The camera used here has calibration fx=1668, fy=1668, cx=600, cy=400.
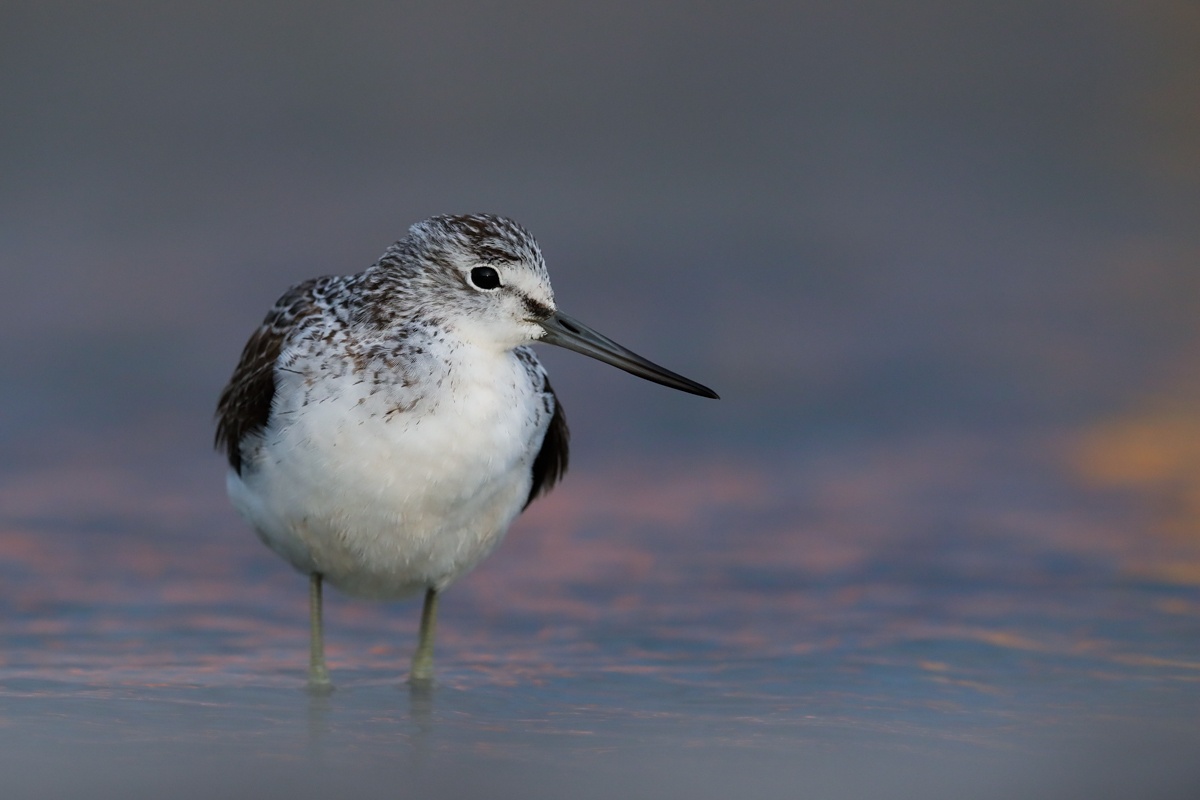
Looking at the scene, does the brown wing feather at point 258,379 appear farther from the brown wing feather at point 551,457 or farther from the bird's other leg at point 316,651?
the brown wing feather at point 551,457

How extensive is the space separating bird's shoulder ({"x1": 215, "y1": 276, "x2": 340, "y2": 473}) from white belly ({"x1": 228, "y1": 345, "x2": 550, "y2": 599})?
0.70 ft

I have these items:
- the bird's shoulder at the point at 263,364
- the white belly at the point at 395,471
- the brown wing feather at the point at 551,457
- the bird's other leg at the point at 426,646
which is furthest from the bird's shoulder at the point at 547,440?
the bird's shoulder at the point at 263,364

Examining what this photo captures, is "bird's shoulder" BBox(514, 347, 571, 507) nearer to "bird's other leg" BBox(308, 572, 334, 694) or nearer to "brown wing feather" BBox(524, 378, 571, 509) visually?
"brown wing feather" BBox(524, 378, 571, 509)

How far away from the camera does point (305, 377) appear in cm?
844

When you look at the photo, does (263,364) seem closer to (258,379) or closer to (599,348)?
(258,379)

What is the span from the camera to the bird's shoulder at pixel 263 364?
8.76 m

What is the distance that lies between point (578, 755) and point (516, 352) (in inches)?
89.3

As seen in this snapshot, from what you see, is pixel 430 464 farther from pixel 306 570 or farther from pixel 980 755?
pixel 980 755

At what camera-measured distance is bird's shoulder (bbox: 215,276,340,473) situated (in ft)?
28.7

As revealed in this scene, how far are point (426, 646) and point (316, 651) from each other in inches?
24.3

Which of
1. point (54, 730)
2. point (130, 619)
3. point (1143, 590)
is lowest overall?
point (54, 730)

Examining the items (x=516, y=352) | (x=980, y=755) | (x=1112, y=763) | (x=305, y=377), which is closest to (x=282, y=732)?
(x=305, y=377)

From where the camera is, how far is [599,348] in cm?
873

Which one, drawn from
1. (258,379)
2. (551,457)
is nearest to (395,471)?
(258,379)
